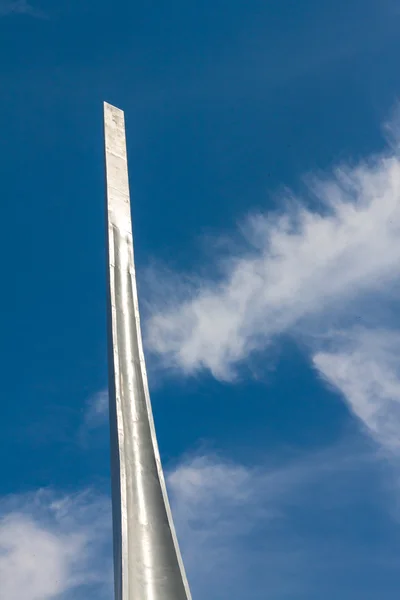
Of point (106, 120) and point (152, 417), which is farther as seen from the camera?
point (106, 120)

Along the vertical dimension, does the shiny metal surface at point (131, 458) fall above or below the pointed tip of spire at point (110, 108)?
below

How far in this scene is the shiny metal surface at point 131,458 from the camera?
49.3 feet

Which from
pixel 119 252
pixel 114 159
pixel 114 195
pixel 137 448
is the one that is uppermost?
pixel 114 159

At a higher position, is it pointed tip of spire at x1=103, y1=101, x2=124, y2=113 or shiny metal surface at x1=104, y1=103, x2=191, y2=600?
pointed tip of spire at x1=103, y1=101, x2=124, y2=113

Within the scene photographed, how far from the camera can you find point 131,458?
16.8 metres

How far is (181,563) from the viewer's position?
50.2 feet

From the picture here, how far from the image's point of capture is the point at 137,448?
55.8 ft

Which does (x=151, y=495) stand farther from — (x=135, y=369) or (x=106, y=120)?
(x=106, y=120)

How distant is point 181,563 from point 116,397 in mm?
3846

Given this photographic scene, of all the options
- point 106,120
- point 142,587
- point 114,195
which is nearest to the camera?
point 142,587

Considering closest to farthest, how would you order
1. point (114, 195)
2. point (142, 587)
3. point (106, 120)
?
point (142, 587)
point (114, 195)
point (106, 120)

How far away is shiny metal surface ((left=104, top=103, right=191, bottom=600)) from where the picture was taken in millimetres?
15031

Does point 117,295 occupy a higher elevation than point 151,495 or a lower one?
higher

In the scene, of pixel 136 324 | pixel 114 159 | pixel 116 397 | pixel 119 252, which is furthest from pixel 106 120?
pixel 116 397
